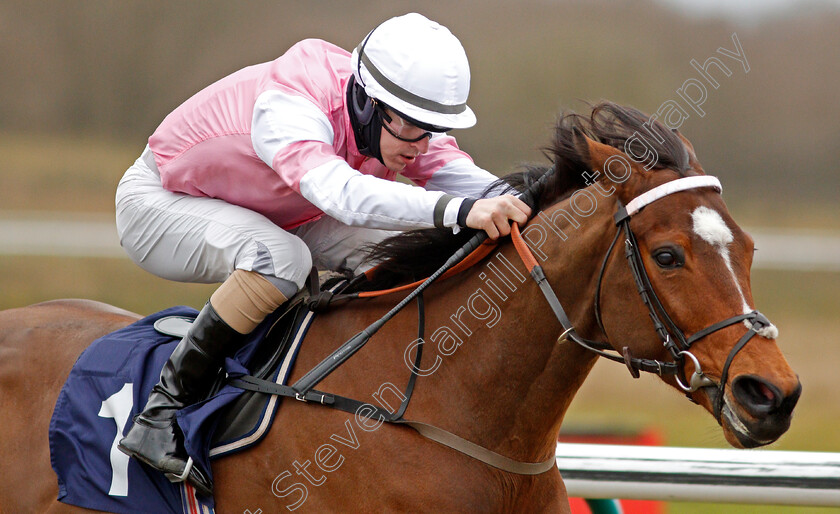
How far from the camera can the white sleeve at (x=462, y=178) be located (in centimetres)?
291

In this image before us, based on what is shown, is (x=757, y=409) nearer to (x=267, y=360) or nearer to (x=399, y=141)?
(x=399, y=141)

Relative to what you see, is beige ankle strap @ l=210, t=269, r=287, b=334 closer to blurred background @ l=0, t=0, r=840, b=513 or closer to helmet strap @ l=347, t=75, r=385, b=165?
helmet strap @ l=347, t=75, r=385, b=165

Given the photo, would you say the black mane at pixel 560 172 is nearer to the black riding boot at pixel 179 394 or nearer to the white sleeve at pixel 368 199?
the white sleeve at pixel 368 199

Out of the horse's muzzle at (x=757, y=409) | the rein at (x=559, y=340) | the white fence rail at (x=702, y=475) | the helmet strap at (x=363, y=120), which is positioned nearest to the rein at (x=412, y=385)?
the rein at (x=559, y=340)

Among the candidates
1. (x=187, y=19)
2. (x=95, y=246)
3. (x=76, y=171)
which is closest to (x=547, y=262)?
(x=95, y=246)

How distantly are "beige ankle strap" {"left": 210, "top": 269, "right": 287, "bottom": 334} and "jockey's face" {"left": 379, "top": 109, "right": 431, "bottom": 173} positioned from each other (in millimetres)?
510

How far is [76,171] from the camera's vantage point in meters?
16.0

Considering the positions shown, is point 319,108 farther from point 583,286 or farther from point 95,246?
point 95,246

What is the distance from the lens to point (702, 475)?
3.22 m

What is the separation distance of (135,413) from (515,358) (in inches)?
44.4

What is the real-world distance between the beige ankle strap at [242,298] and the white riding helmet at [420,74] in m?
0.61

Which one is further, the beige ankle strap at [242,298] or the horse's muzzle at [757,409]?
the beige ankle strap at [242,298]

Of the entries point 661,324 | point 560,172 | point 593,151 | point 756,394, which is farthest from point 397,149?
point 756,394

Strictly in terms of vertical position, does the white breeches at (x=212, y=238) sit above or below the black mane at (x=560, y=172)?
below
